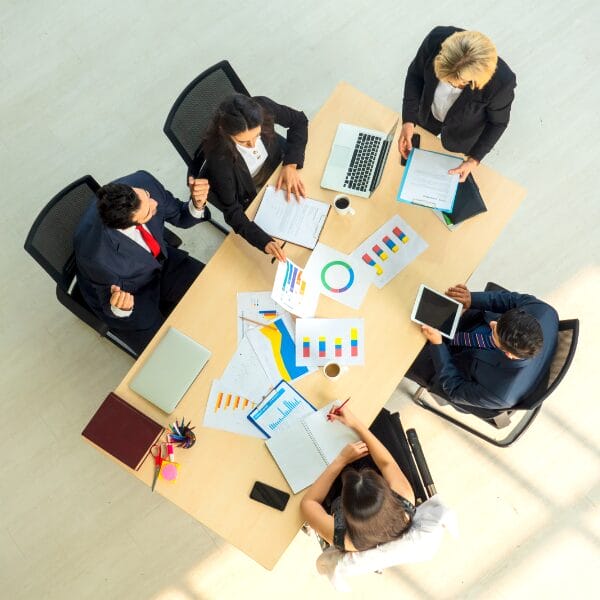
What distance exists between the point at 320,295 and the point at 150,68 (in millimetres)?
2147

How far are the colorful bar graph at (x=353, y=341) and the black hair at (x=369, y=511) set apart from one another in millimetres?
475

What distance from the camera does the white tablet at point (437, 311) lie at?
2.15 metres

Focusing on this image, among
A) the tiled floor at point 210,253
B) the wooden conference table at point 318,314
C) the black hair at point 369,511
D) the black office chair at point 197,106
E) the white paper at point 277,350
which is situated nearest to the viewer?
the black hair at point 369,511

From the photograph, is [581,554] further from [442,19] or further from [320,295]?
[442,19]

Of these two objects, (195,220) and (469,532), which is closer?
(195,220)

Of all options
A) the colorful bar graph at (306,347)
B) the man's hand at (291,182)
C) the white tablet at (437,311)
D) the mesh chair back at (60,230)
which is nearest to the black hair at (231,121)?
the man's hand at (291,182)

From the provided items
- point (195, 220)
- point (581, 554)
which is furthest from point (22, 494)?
point (581, 554)

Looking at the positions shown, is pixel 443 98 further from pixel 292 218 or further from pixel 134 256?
pixel 134 256

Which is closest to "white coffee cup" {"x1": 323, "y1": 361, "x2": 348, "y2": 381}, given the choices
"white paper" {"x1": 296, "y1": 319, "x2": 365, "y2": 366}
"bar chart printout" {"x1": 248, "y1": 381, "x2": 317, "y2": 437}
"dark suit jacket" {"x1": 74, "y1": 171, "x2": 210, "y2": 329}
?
"white paper" {"x1": 296, "y1": 319, "x2": 365, "y2": 366}

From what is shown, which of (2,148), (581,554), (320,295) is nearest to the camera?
(320,295)

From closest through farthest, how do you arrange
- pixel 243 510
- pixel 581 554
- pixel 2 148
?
1. pixel 243 510
2. pixel 581 554
3. pixel 2 148

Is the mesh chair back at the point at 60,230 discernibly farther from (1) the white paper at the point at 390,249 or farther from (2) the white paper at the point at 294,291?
(1) the white paper at the point at 390,249

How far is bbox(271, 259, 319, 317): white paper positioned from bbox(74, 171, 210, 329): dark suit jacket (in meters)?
0.56

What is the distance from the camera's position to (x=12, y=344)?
300cm
